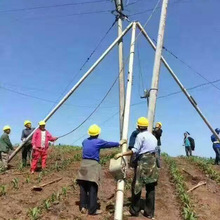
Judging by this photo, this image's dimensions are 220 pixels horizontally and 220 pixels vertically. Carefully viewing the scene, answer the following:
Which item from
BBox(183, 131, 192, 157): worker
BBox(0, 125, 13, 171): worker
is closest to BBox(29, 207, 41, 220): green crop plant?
BBox(0, 125, 13, 171): worker

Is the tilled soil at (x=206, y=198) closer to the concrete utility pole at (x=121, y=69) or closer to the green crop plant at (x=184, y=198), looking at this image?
the green crop plant at (x=184, y=198)

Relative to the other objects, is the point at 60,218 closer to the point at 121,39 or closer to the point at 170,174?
the point at 170,174

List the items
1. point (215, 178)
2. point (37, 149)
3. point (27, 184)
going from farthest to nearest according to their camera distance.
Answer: point (215, 178) → point (37, 149) → point (27, 184)

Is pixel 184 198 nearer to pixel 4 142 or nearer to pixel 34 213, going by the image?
pixel 34 213

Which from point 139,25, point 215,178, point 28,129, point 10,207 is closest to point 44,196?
point 10,207

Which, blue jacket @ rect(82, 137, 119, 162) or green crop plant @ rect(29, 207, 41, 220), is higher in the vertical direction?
blue jacket @ rect(82, 137, 119, 162)

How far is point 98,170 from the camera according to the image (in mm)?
9203

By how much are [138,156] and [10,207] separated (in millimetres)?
3357

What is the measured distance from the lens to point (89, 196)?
9062 mm

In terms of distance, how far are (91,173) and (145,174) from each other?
4.44 ft

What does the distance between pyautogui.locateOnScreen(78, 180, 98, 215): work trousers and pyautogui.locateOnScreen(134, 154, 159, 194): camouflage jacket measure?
1.05 m

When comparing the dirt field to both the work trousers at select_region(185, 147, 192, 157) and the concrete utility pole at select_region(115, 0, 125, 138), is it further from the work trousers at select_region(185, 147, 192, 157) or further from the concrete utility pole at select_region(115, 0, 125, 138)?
the work trousers at select_region(185, 147, 192, 157)

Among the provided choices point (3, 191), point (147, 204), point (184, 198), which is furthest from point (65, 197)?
point (184, 198)

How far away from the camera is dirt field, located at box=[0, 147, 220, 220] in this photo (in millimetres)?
8789
